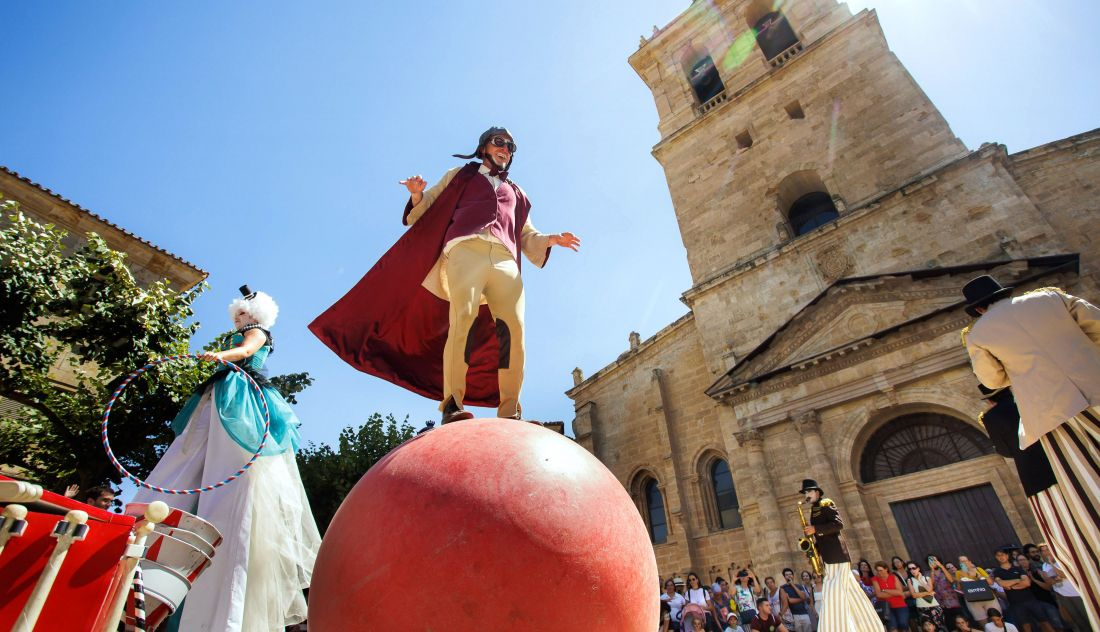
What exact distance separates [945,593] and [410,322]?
9.86 m

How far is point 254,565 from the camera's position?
2.84 meters

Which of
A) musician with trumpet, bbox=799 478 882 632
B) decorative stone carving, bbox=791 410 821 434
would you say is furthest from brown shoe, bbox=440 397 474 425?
decorative stone carving, bbox=791 410 821 434

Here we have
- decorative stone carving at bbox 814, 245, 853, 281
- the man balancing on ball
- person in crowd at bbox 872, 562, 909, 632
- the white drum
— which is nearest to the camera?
the white drum

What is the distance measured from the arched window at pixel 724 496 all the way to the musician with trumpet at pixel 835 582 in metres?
9.47

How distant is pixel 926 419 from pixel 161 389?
16.0 meters

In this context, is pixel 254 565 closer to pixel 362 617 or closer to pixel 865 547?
pixel 362 617

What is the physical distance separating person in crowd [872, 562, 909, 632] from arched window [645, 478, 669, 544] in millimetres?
8259

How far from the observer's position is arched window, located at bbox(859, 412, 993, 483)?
37.7 ft

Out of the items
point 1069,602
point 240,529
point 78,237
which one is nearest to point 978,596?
point 1069,602

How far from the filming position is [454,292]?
288 centimetres

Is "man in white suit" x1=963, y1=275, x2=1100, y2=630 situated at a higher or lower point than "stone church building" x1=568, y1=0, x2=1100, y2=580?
lower

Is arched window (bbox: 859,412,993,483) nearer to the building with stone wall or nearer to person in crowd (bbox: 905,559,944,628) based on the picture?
person in crowd (bbox: 905,559,944,628)

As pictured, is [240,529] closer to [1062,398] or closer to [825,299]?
[1062,398]

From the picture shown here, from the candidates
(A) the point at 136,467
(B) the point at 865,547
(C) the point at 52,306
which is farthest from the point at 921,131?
(A) the point at 136,467
